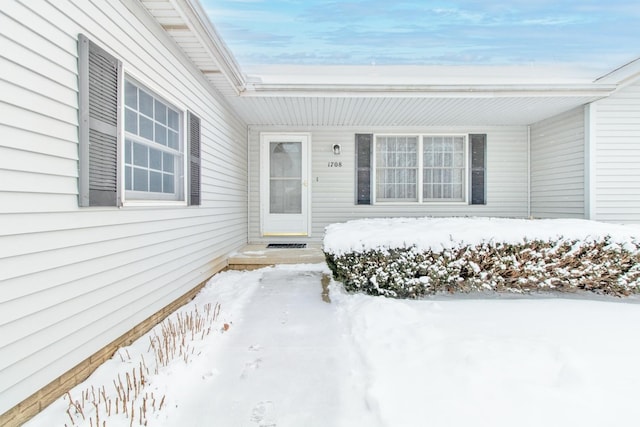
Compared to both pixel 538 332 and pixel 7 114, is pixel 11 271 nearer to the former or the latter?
pixel 7 114

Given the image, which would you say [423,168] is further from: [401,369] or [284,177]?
[401,369]

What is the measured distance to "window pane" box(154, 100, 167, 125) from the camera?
3.18m

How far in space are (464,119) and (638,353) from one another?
15.8 feet

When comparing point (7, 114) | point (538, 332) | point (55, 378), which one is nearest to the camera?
point (7, 114)

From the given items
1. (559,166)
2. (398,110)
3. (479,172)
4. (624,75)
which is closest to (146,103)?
(398,110)

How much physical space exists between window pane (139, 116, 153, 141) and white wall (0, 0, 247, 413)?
0.32 meters

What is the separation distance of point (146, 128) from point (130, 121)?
0.25 meters

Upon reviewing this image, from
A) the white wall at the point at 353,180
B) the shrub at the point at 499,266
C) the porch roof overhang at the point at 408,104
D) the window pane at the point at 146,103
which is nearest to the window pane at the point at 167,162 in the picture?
the window pane at the point at 146,103

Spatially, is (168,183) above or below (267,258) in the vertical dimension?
above

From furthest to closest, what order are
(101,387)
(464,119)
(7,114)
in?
(464,119)
(101,387)
(7,114)

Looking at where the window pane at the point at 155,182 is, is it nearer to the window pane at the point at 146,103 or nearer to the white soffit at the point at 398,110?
the window pane at the point at 146,103

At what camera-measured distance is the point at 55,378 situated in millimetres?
1824

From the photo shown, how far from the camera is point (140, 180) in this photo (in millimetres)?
2910

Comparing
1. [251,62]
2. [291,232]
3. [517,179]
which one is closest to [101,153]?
[251,62]
